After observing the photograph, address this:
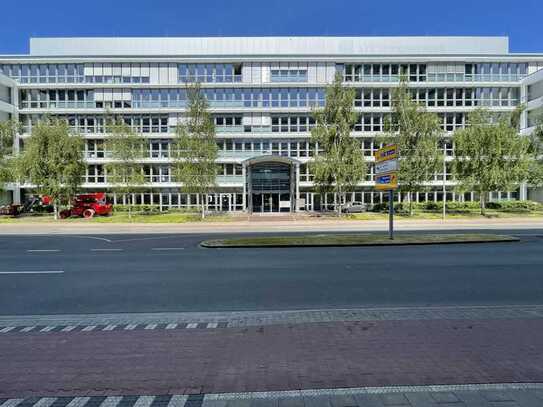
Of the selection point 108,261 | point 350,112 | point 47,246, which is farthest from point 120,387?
point 350,112

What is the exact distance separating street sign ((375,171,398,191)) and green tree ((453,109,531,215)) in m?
20.6

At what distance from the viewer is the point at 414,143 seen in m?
31.8

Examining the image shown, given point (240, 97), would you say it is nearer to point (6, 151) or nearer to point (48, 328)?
point (6, 151)

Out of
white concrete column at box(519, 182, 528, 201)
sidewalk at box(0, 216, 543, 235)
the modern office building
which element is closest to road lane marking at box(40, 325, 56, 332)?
sidewalk at box(0, 216, 543, 235)

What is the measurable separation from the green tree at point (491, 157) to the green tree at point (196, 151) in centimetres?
2427

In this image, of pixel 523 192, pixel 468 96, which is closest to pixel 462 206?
pixel 523 192

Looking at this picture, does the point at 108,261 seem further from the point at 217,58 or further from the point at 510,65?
the point at 510,65

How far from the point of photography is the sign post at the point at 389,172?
15180mm

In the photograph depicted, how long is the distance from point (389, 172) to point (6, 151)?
36826 mm

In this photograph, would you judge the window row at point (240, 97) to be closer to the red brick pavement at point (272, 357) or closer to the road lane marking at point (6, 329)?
the road lane marking at point (6, 329)

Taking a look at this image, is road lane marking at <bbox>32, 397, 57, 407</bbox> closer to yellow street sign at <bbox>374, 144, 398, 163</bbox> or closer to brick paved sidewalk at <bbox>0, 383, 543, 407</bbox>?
brick paved sidewalk at <bbox>0, 383, 543, 407</bbox>

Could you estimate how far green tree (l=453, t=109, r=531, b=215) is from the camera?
30500 millimetres

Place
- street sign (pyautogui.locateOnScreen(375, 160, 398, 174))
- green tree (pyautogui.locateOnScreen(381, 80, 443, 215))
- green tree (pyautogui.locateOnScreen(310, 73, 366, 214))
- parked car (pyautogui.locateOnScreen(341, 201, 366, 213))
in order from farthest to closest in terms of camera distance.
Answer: parked car (pyautogui.locateOnScreen(341, 201, 366, 213)) → green tree (pyautogui.locateOnScreen(381, 80, 443, 215)) → green tree (pyautogui.locateOnScreen(310, 73, 366, 214)) → street sign (pyautogui.locateOnScreen(375, 160, 398, 174))

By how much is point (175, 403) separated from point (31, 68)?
183 ft
